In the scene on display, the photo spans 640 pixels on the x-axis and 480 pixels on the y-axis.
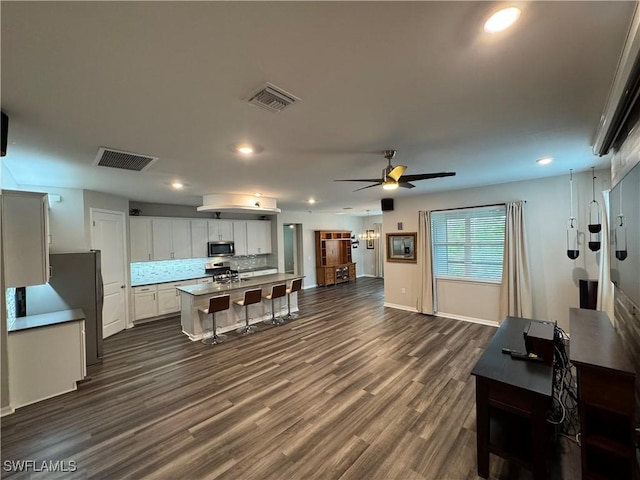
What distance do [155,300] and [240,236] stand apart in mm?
2706

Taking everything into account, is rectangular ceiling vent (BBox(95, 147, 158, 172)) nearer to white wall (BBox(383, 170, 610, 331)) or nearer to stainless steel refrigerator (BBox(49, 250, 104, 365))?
stainless steel refrigerator (BBox(49, 250, 104, 365))

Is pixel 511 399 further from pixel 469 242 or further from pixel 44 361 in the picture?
pixel 44 361

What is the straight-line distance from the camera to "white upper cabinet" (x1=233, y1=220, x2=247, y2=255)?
7.58 meters

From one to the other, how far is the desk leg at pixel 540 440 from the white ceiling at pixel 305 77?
2032 millimetres

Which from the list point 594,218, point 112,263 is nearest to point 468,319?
point 594,218

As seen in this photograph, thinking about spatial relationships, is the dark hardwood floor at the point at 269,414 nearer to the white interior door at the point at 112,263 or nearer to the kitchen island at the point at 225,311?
the kitchen island at the point at 225,311

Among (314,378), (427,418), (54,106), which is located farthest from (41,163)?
(427,418)

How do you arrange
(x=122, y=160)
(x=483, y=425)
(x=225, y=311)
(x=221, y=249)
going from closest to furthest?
(x=483, y=425), (x=122, y=160), (x=225, y=311), (x=221, y=249)

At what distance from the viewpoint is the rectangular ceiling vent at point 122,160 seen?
106 inches

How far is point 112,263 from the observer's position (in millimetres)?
5016

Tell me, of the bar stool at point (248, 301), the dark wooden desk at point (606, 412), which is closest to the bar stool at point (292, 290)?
the bar stool at point (248, 301)

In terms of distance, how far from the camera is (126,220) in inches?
214

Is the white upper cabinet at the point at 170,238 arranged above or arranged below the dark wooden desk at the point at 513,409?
above

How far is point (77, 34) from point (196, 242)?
239 inches
